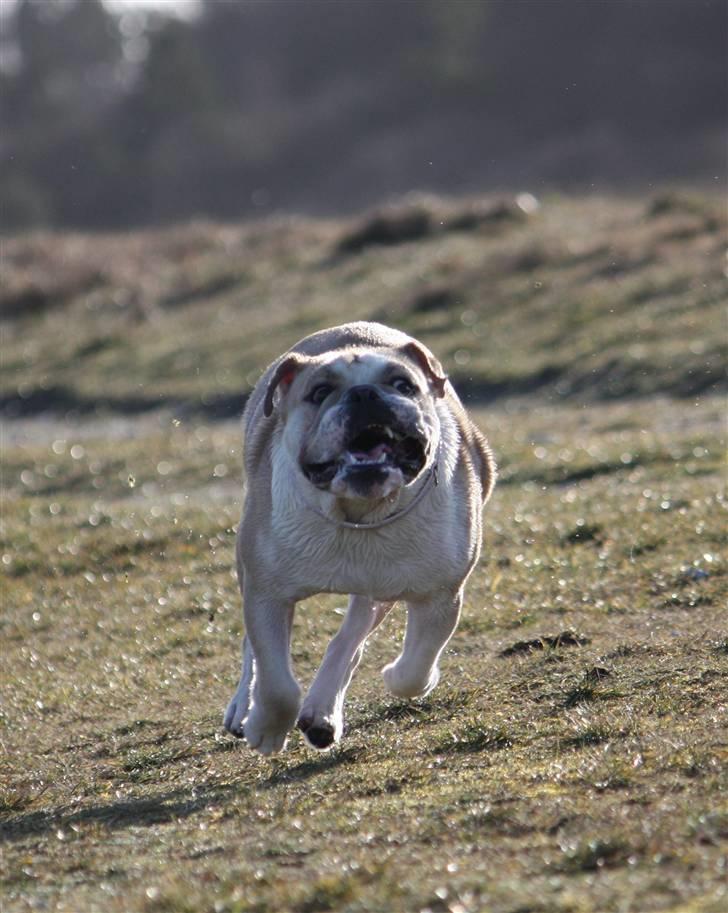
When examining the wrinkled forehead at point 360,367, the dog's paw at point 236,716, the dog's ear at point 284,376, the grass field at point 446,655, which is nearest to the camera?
the grass field at point 446,655

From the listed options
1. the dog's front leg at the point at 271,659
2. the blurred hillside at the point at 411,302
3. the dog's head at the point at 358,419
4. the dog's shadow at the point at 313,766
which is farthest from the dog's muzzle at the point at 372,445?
the blurred hillside at the point at 411,302

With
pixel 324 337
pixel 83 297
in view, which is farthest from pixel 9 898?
pixel 83 297

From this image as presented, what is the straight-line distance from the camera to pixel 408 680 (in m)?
6.08

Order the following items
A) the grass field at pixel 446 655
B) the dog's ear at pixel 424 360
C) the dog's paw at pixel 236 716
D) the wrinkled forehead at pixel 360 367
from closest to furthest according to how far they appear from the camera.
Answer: the grass field at pixel 446 655, the wrinkled forehead at pixel 360 367, the dog's ear at pixel 424 360, the dog's paw at pixel 236 716

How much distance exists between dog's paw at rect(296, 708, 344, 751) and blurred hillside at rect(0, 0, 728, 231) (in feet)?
136

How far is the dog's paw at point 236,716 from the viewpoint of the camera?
21.3 feet

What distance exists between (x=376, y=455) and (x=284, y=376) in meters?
0.61

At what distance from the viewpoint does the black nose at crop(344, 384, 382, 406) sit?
17.2ft

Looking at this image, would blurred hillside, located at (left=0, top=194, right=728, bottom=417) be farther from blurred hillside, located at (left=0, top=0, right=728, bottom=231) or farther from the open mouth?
blurred hillside, located at (left=0, top=0, right=728, bottom=231)

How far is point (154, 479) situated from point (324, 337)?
7.79 m

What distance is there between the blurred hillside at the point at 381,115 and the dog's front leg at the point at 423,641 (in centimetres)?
4100

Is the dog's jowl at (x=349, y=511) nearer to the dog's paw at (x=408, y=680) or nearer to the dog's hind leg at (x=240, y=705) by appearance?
the dog's paw at (x=408, y=680)

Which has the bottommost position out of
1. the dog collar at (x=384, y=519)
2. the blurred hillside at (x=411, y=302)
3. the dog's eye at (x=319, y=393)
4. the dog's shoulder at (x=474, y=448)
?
the blurred hillside at (x=411, y=302)

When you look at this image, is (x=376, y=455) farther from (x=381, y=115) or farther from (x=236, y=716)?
(x=381, y=115)
